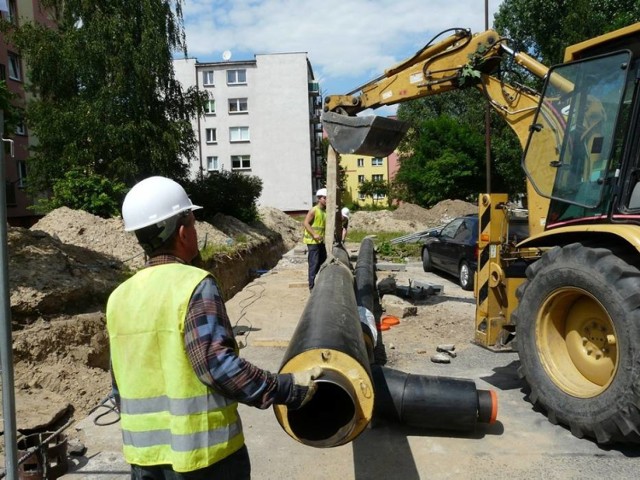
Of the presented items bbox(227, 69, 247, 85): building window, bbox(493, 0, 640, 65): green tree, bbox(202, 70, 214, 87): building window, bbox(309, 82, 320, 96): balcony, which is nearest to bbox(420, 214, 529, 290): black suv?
bbox(493, 0, 640, 65): green tree

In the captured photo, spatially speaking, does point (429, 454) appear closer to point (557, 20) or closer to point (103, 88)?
point (103, 88)

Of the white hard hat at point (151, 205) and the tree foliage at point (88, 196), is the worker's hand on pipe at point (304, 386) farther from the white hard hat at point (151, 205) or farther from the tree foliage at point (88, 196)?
the tree foliage at point (88, 196)

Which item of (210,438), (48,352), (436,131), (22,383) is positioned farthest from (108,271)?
(436,131)

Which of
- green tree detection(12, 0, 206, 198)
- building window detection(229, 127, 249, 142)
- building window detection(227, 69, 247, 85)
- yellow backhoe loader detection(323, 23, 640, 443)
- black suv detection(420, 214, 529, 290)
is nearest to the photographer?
yellow backhoe loader detection(323, 23, 640, 443)

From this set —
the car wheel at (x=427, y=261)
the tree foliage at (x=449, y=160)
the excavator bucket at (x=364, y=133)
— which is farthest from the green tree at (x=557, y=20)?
the excavator bucket at (x=364, y=133)

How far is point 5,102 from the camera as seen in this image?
714 centimetres

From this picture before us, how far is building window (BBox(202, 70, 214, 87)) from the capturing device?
45.9m

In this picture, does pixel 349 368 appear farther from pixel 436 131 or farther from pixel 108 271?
pixel 436 131

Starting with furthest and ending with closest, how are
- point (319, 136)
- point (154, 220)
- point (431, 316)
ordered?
point (319, 136) < point (431, 316) < point (154, 220)

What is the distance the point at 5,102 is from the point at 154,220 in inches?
251

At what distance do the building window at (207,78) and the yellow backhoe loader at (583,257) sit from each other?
43398 millimetres

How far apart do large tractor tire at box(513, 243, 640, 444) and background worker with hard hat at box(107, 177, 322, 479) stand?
2715 mm

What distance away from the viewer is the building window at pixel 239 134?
45.5m

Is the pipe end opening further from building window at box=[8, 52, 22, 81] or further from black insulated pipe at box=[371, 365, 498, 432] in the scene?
building window at box=[8, 52, 22, 81]
